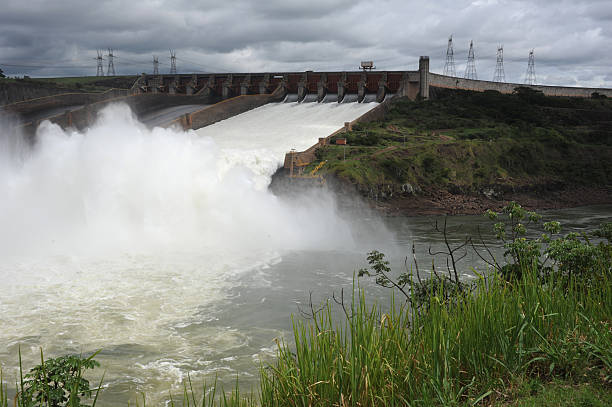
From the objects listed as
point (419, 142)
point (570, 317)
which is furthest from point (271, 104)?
point (570, 317)

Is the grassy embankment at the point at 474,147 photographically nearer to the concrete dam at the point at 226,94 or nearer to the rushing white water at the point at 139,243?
the concrete dam at the point at 226,94

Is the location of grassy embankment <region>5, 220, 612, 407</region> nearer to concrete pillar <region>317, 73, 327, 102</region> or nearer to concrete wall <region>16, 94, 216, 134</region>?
concrete wall <region>16, 94, 216, 134</region>

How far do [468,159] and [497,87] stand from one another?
31.7 metres

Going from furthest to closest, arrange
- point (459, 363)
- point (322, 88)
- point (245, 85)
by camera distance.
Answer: point (245, 85)
point (322, 88)
point (459, 363)

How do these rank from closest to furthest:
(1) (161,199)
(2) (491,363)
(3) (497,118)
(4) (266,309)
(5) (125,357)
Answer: (2) (491,363)
(5) (125,357)
(4) (266,309)
(1) (161,199)
(3) (497,118)

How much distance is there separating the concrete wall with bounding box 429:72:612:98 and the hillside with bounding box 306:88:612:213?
5664 mm

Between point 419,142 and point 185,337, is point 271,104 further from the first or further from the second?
point 185,337

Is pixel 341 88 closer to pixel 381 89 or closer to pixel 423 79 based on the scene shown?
pixel 381 89

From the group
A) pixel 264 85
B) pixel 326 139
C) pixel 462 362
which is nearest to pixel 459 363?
pixel 462 362

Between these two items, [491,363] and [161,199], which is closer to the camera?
[491,363]

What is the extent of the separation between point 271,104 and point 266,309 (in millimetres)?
45504

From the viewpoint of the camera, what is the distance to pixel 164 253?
69.2 feet

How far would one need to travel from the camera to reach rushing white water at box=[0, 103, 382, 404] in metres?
12.3

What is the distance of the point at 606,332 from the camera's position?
5.79 m
